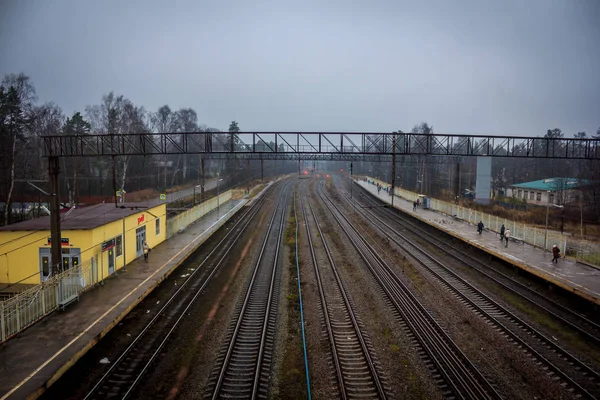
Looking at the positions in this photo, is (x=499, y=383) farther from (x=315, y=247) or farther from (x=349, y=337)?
(x=315, y=247)

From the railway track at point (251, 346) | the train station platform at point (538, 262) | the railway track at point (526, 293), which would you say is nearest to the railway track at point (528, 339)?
the railway track at point (526, 293)

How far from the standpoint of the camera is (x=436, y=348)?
10.2 m

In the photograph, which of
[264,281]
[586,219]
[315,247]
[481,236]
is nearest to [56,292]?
[264,281]

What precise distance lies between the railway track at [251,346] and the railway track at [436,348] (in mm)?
4007

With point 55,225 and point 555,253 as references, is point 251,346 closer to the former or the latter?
point 55,225

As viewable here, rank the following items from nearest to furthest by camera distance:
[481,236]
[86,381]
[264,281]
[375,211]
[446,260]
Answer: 1. [86,381]
2. [264,281]
3. [446,260]
4. [481,236]
5. [375,211]

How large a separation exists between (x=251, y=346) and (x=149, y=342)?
9.26ft

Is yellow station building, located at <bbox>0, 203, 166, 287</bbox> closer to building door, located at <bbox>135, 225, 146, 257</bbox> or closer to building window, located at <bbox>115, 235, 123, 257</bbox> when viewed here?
building window, located at <bbox>115, 235, 123, 257</bbox>

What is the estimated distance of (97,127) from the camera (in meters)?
41.9

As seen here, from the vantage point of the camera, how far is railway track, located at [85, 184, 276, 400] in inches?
328

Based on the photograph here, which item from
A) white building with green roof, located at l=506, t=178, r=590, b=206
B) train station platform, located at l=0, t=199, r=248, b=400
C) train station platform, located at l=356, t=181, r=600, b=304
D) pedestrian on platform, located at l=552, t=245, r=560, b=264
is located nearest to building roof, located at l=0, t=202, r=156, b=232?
train station platform, located at l=0, t=199, r=248, b=400

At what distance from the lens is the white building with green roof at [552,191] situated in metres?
37.5

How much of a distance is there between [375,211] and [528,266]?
2427 centimetres

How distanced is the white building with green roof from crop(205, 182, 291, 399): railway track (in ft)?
107
